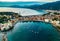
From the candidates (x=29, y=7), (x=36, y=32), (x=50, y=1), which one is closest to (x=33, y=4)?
(x=29, y=7)

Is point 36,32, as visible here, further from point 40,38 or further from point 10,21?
point 10,21

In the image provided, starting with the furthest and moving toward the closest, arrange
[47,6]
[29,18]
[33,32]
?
1. [47,6]
2. [29,18]
3. [33,32]

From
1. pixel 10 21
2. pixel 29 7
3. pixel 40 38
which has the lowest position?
pixel 40 38

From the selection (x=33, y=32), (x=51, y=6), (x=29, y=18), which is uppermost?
(x=51, y=6)

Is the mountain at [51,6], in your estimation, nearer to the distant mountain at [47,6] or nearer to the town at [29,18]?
the distant mountain at [47,6]

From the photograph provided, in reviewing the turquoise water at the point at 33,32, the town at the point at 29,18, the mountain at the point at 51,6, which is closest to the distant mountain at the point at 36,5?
the mountain at the point at 51,6

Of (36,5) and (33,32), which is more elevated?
(36,5)

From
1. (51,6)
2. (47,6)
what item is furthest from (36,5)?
(51,6)

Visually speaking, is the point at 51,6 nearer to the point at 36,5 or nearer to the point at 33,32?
the point at 36,5

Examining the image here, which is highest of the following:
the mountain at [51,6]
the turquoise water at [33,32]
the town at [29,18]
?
the mountain at [51,6]
